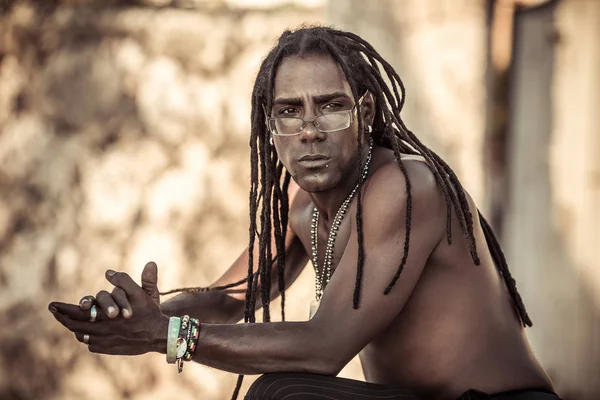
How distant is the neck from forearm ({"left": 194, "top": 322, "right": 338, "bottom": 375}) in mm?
553

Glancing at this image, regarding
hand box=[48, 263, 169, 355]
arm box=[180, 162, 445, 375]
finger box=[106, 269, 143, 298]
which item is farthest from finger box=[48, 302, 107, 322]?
arm box=[180, 162, 445, 375]

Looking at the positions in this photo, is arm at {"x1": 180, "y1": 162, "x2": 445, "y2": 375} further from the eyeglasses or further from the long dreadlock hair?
the eyeglasses

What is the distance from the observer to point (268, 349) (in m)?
3.08

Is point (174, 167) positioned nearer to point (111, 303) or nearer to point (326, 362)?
point (111, 303)

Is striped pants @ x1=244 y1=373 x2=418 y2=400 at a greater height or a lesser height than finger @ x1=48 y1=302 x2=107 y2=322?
lesser

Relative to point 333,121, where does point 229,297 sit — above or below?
below

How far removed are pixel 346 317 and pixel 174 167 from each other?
2319 millimetres

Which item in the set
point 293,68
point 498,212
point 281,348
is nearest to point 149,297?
point 281,348

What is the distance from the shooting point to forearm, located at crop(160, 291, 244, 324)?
146 inches

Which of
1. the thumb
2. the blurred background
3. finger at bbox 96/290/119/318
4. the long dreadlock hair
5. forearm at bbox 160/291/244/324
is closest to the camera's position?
finger at bbox 96/290/119/318

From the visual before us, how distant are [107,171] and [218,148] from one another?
21.7 inches

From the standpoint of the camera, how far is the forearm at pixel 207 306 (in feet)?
12.1

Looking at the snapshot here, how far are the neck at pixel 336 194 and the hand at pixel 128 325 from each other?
724 millimetres

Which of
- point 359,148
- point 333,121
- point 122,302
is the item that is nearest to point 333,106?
point 333,121
